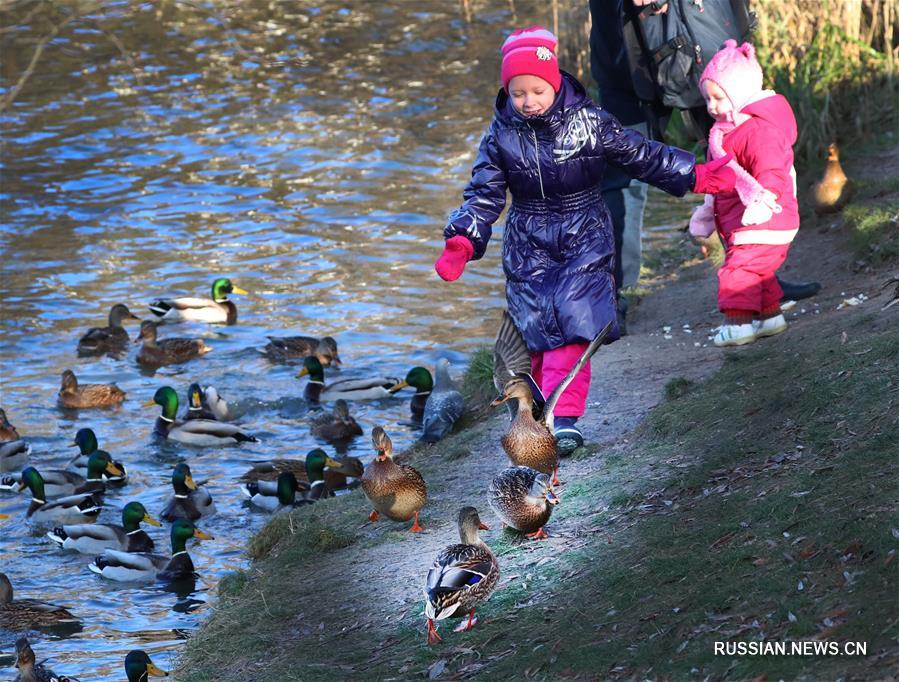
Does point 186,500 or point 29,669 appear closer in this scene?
point 29,669

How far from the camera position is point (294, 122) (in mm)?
20203

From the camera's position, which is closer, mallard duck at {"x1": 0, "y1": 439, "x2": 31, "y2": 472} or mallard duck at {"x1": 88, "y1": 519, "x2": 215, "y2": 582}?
mallard duck at {"x1": 88, "y1": 519, "x2": 215, "y2": 582}

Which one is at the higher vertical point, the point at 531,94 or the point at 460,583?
the point at 531,94

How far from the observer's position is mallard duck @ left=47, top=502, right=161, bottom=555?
9789 millimetres

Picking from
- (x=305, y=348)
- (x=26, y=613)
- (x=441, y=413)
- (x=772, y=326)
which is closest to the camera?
(x=26, y=613)

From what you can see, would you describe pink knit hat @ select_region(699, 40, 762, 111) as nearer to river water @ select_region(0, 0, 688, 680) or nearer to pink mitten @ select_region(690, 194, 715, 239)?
pink mitten @ select_region(690, 194, 715, 239)

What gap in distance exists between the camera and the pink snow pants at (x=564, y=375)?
7.52m

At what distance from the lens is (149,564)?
30.6 feet

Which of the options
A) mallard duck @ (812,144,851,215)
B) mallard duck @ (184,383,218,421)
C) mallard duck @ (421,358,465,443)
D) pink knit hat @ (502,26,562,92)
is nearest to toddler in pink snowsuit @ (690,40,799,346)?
pink knit hat @ (502,26,562,92)

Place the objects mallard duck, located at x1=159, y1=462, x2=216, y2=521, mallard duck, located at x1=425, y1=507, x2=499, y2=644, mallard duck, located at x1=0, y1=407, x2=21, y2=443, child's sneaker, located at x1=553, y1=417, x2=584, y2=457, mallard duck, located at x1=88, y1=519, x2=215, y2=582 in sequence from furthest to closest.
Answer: mallard duck, located at x1=0, y1=407, x2=21, y2=443 → mallard duck, located at x1=159, y1=462, x2=216, y2=521 → mallard duck, located at x1=88, y1=519, x2=215, y2=582 → child's sneaker, located at x1=553, y1=417, x2=584, y2=457 → mallard duck, located at x1=425, y1=507, x2=499, y2=644

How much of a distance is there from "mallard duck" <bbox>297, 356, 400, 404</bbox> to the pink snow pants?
478 cm

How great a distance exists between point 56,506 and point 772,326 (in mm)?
5493

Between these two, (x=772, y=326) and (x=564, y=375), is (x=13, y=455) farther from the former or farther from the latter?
(x=772, y=326)

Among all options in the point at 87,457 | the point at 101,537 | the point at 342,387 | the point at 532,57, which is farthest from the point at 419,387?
the point at 532,57
